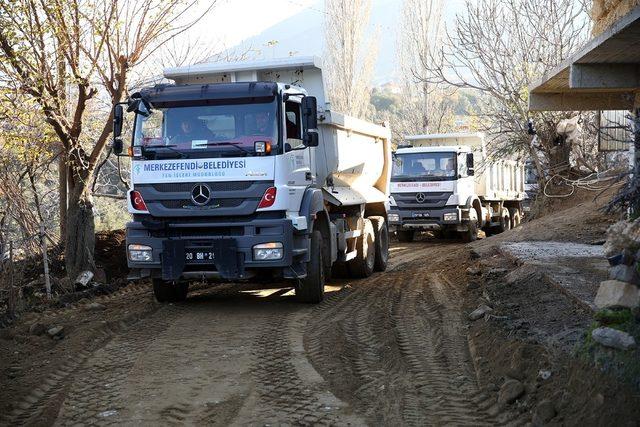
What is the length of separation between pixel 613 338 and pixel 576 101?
29.7 feet

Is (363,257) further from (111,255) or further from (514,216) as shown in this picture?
(514,216)

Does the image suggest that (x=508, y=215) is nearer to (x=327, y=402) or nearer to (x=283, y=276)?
(x=283, y=276)

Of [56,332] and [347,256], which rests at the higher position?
[347,256]

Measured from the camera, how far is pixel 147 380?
21.5ft

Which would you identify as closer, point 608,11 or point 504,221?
point 608,11

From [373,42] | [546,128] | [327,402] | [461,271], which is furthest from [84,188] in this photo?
[373,42]

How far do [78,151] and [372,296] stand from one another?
18.6ft

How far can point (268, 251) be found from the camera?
9.23 metres

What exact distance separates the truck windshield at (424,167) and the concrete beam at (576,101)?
268 inches

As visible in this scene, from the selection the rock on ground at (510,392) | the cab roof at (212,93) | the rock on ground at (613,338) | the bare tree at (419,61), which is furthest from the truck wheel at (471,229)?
the bare tree at (419,61)

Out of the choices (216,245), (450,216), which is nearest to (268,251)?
(216,245)

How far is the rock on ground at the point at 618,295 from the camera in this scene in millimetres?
5609

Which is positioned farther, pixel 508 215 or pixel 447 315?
pixel 508 215

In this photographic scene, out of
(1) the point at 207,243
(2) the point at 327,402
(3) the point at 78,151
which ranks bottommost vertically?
(2) the point at 327,402
